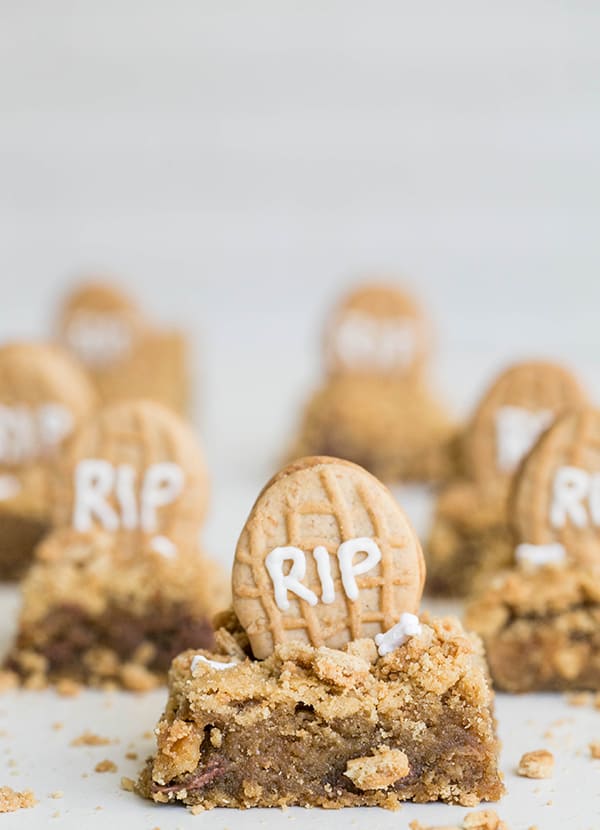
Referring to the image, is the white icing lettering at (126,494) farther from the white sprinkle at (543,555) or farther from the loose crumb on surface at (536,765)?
the loose crumb on surface at (536,765)

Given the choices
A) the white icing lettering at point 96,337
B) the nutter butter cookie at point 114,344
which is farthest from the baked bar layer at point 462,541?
the white icing lettering at point 96,337

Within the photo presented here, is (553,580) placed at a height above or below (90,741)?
above

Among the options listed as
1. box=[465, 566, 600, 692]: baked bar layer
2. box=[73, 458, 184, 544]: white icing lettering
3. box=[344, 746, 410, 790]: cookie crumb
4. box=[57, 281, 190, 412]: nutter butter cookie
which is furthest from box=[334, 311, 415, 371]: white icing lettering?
box=[344, 746, 410, 790]: cookie crumb

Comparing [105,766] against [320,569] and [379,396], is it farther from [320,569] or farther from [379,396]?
[379,396]

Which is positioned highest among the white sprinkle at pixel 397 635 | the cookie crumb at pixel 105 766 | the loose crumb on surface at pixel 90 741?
the white sprinkle at pixel 397 635

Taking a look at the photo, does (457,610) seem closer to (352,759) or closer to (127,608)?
(127,608)

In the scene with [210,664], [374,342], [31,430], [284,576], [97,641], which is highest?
[374,342]

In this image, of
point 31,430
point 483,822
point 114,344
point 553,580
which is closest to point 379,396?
point 114,344
